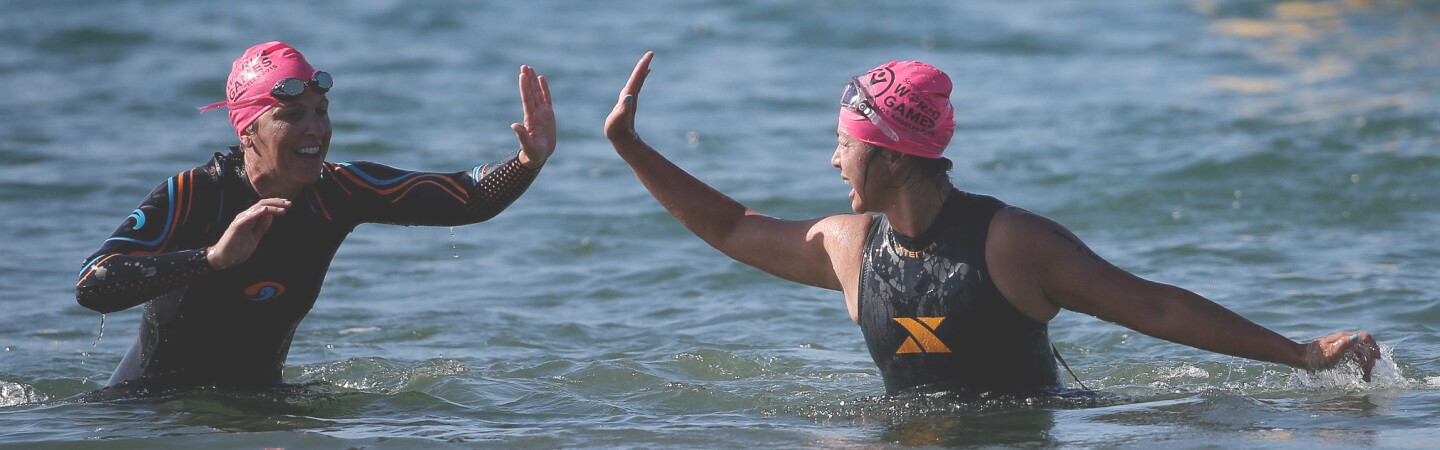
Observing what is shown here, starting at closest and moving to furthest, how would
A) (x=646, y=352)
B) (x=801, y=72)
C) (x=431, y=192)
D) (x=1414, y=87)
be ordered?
(x=431, y=192) < (x=646, y=352) < (x=1414, y=87) < (x=801, y=72)

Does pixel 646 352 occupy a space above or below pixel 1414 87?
below

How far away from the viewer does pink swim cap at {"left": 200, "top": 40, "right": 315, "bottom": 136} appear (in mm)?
5266

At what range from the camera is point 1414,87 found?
14.5 meters

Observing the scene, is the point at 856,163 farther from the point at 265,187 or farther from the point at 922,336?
the point at 265,187

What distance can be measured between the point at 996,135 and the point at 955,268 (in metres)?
8.74

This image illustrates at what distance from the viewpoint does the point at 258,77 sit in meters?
5.30

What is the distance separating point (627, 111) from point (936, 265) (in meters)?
1.12

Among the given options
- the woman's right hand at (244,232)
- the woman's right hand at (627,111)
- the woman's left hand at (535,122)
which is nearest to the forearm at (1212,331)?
the woman's right hand at (627,111)

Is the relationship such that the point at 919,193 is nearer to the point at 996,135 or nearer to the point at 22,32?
the point at 996,135

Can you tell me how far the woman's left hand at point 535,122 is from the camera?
17.4 ft

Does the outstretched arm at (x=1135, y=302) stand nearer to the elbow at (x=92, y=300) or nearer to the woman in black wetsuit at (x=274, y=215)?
the woman in black wetsuit at (x=274, y=215)

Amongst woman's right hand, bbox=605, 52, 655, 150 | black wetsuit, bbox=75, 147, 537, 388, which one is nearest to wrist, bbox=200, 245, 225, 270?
black wetsuit, bbox=75, 147, 537, 388

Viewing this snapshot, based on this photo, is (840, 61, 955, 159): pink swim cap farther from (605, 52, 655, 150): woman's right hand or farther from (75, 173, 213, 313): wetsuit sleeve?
(75, 173, 213, 313): wetsuit sleeve

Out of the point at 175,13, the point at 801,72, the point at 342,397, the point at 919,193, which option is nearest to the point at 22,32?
the point at 175,13
